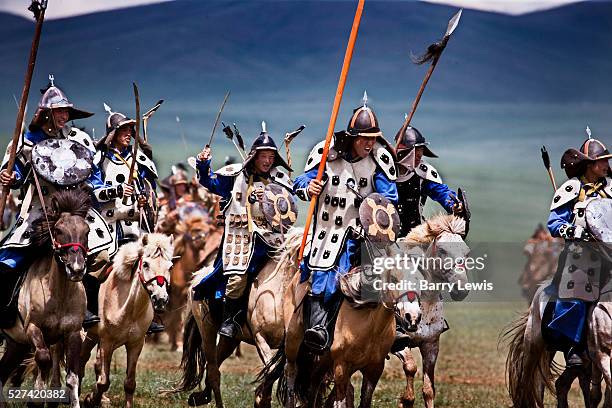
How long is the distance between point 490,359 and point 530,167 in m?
22.4

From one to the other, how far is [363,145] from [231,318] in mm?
2586

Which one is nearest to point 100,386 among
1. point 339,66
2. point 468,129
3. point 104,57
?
point 104,57

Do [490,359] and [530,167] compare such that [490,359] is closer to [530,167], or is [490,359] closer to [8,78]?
[8,78]

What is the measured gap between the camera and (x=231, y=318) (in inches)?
470

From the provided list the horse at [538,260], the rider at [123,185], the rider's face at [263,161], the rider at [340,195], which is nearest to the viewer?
the rider at [340,195]

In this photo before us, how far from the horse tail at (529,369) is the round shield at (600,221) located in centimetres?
117

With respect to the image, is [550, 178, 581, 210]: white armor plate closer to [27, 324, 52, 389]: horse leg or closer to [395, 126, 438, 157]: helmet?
[395, 126, 438, 157]: helmet

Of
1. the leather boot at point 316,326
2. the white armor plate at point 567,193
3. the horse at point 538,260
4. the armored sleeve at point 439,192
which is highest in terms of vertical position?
the horse at point 538,260

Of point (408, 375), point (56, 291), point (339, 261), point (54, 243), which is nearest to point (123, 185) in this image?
point (56, 291)

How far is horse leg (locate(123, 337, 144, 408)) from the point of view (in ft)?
38.0

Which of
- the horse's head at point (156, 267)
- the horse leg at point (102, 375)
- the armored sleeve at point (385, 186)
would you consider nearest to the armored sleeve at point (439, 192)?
the armored sleeve at point (385, 186)

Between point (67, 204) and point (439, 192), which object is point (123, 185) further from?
point (439, 192)

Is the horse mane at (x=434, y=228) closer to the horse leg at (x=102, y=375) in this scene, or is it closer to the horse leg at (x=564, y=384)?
the horse leg at (x=564, y=384)

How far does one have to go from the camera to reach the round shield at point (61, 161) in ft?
35.2
